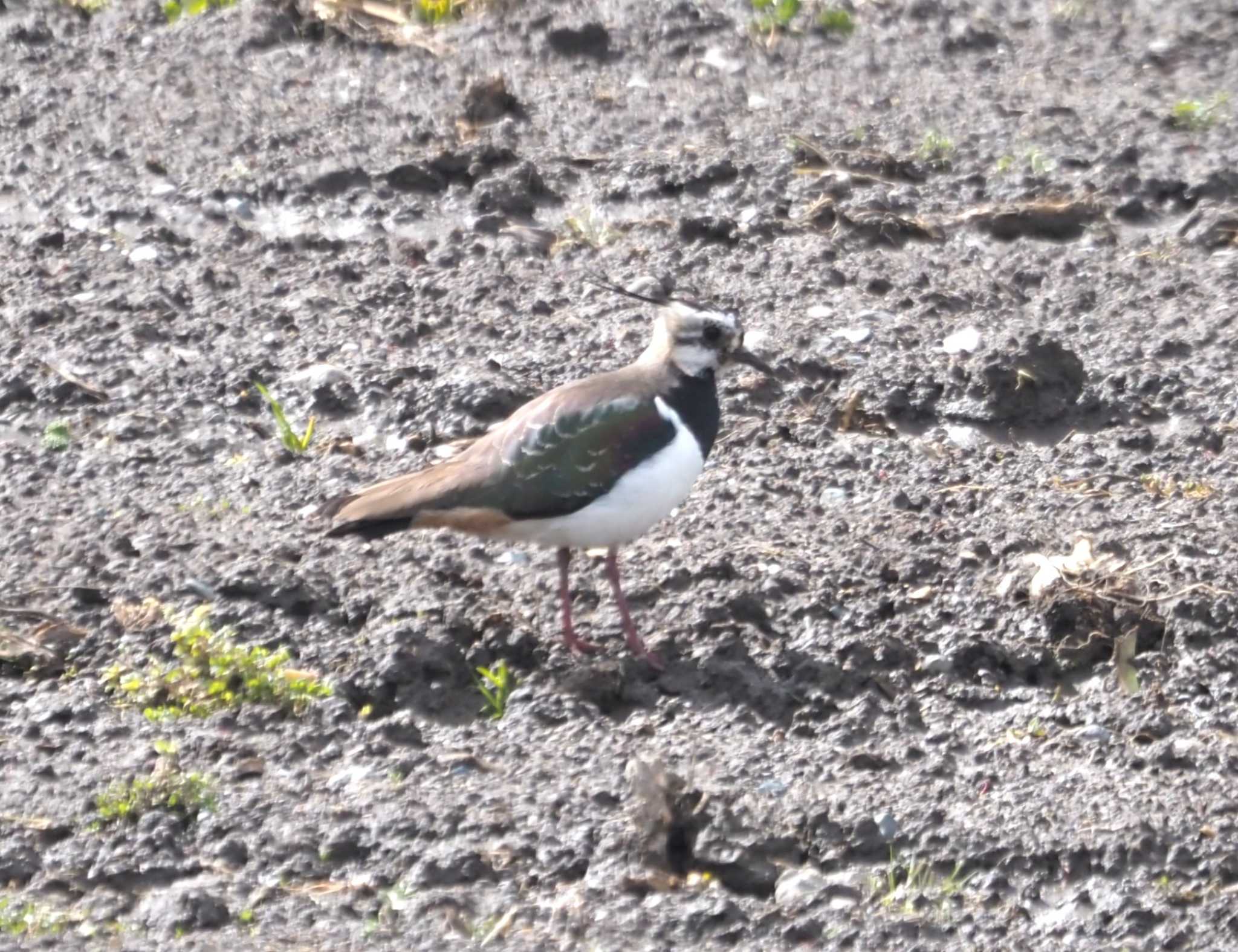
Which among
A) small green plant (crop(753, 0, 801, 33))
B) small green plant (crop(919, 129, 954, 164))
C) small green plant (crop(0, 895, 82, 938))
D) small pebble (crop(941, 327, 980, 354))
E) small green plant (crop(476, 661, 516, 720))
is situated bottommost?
small green plant (crop(0, 895, 82, 938))

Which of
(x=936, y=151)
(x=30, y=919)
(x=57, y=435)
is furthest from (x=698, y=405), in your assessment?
(x=936, y=151)

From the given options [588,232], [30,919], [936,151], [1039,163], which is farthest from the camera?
[936,151]

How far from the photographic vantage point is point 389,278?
26.5ft

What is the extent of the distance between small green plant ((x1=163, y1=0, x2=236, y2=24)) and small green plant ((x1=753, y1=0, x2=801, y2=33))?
116 inches

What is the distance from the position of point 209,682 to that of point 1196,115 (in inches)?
230

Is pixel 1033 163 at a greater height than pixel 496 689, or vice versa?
pixel 1033 163

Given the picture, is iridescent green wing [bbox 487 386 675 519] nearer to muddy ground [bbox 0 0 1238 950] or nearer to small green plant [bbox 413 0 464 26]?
muddy ground [bbox 0 0 1238 950]

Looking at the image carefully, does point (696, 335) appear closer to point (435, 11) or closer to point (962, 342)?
point (962, 342)

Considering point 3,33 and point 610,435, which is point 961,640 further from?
point 3,33

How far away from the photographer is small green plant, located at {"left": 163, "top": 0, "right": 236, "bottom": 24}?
10.6 m

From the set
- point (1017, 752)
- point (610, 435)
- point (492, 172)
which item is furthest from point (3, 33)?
point (1017, 752)

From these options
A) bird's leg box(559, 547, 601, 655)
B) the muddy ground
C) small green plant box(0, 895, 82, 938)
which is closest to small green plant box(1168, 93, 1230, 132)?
the muddy ground

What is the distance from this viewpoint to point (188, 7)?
1062 cm

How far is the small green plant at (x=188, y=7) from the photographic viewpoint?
34.6 feet
